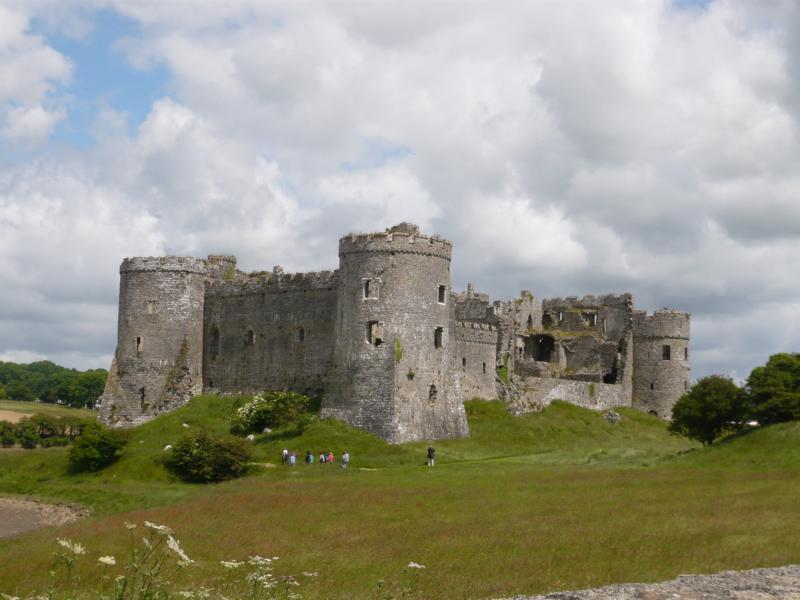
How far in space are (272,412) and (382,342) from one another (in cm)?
696

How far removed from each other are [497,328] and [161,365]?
67.9ft

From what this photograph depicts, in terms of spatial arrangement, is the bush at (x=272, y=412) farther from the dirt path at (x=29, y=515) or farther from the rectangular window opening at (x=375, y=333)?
the dirt path at (x=29, y=515)

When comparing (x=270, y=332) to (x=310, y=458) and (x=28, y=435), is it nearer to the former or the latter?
(x=310, y=458)

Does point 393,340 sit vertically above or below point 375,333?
below

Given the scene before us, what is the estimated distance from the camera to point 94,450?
52.8m

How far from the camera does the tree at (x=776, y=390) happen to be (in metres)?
44.7

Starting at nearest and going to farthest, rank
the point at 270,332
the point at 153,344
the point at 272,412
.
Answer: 1. the point at 272,412
2. the point at 270,332
3. the point at 153,344

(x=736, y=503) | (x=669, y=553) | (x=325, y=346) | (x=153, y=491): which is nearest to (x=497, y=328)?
(x=325, y=346)

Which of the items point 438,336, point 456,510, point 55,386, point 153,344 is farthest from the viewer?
point 55,386

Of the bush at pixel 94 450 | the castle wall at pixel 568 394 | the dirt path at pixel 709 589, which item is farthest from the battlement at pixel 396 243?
the dirt path at pixel 709 589

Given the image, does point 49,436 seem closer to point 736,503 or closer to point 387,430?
point 387,430

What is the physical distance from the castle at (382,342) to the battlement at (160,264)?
67 mm

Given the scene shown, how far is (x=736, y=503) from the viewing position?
3209cm

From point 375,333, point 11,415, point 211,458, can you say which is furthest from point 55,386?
point 211,458
